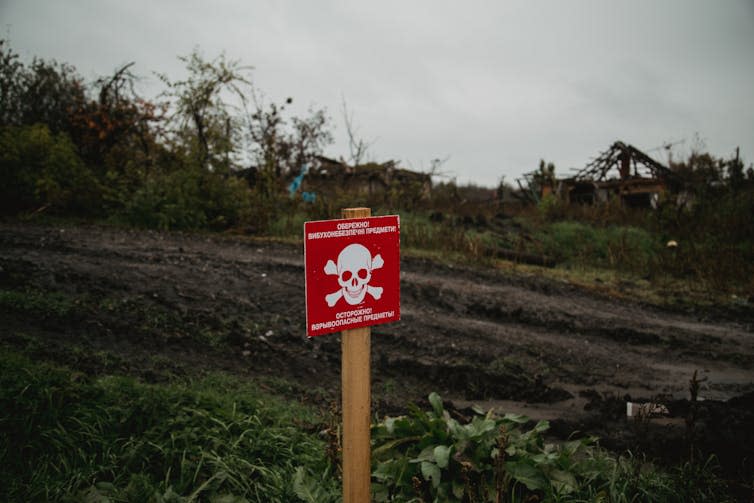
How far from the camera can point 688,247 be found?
10867 millimetres

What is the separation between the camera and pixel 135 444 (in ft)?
8.22

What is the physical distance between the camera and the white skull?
176 centimetres

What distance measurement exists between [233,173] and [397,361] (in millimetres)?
8032

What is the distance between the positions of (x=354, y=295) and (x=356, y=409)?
1.48ft

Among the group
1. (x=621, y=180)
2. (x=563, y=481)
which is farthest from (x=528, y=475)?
(x=621, y=180)

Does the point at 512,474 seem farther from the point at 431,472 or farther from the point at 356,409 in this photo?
the point at 356,409

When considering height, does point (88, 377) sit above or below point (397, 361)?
above

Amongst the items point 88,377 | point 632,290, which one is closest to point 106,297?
point 88,377

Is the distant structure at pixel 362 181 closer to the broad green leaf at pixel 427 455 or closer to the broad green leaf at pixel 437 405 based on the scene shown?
the broad green leaf at pixel 437 405

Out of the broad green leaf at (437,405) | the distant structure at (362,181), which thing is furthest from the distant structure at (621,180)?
the broad green leaf at (437,405)

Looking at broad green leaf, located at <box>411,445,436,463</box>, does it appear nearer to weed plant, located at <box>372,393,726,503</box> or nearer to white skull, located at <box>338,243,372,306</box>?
weed plant, located at <box>372,393,726,503</box>

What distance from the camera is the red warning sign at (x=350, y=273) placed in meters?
1.70

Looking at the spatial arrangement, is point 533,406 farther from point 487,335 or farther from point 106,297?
point 106,297

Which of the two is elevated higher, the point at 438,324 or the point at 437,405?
the point at 437,405
